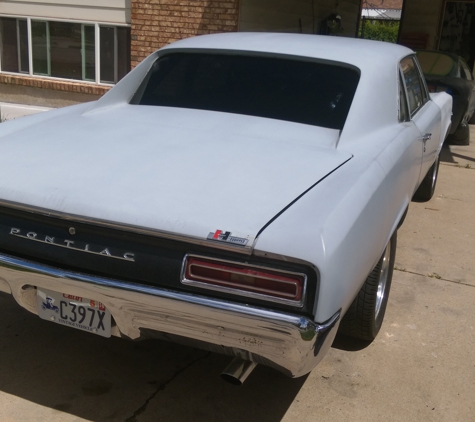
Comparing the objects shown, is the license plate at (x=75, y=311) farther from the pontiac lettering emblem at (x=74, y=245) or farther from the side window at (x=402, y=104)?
the side window at (x=402, y=104)

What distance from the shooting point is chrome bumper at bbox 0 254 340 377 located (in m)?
2.09

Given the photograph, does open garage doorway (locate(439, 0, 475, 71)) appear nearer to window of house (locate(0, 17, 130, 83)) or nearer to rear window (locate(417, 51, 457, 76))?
rear window (locate(417, 51, 457, 76))

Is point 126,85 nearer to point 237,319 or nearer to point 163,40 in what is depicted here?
point 237,319

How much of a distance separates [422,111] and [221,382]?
8.81ft

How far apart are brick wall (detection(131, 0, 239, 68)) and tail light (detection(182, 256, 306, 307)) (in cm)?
723

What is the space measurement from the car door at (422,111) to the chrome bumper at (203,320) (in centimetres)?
207

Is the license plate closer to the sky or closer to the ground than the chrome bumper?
closer to the ground

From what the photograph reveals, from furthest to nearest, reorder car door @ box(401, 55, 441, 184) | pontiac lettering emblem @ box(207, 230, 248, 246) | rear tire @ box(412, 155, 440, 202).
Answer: rear tire @ box(412, 155, 440, 202), car door @ box(401, 55, 441, 184), pontiac lettering emblem @ box(207, 230, 248, 246)

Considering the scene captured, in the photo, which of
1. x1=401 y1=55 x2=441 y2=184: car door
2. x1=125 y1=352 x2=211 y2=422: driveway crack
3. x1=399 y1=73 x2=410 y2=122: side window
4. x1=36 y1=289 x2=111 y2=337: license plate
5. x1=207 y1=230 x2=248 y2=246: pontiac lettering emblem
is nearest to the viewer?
x1=207 y1=230 x2=248 y2=246: pontiac lettering emblem

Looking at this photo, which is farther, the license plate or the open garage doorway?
the open garage doorway

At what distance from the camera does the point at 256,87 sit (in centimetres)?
352

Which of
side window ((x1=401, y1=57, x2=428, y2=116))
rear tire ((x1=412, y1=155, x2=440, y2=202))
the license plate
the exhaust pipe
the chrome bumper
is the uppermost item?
side window ((x1=401, y1=57, x2=428, y2=116))

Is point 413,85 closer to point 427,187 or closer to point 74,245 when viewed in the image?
point 427,187

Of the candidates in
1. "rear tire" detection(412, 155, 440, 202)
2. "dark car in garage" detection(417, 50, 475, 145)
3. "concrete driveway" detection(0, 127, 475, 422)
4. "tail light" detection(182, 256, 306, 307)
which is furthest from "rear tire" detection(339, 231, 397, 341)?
"dark car in garage" detection(417, 50, 475, 145)
